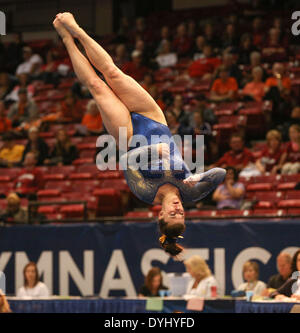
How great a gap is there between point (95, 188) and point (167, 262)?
2319 millimetres

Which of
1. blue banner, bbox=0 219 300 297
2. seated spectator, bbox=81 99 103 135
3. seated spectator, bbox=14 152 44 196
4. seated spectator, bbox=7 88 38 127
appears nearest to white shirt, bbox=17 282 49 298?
blue banner, bbox=0 219 300 297

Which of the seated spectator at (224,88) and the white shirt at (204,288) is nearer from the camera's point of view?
the white shirt at (204,288)

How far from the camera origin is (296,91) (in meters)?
11.4

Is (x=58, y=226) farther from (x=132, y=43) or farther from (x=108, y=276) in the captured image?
(x=132, y=43)

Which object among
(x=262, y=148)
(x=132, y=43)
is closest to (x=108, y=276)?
(x=262, y=148)

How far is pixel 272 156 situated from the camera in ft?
33.4

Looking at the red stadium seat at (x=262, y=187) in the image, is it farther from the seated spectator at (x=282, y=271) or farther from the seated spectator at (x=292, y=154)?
the seated spectator at (x=282, y=271)

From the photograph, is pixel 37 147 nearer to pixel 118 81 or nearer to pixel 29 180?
pixel 29 180

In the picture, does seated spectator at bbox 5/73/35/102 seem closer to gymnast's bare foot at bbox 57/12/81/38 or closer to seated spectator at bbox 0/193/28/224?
seated spectator at bbox 0/193/28/224

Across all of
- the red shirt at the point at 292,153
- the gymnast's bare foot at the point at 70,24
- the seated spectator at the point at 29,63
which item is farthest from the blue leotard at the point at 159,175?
the seated spectator at the point at 29,63

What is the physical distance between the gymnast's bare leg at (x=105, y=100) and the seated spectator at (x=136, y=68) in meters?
7.00

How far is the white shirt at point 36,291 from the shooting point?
8.98 metres

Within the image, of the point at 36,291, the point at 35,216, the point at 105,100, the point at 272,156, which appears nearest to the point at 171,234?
the point at 105,100

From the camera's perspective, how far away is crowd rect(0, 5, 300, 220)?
1031cm
